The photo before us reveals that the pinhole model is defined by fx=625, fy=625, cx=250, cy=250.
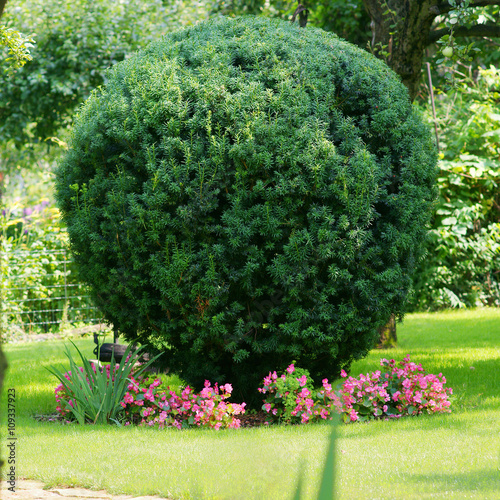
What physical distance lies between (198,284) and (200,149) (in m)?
0.94

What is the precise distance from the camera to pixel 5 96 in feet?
39.4

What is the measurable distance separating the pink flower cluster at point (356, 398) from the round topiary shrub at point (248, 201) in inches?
10.6

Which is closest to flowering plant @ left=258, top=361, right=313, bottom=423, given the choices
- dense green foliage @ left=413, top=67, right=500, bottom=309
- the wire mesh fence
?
the wire mesh fence

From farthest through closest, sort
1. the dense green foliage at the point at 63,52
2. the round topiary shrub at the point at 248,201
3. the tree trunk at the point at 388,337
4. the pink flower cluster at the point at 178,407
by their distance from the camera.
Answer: the dense green foliage at the point at 63,52, the tree trunk at the point at 388,337, the pink flower cluster at the point at 178,407, the round topiary shrub at the point at 248,201

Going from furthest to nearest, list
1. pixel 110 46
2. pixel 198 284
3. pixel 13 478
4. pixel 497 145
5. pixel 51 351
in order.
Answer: pixel 110 46
pixel 497 145
pixel 51 351
pixel 198 284
pixel 13 478

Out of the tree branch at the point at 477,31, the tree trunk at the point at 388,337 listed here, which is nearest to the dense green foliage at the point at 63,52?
the tree branch at the point at 477,31

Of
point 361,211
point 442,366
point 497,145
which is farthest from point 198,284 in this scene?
point 497,145

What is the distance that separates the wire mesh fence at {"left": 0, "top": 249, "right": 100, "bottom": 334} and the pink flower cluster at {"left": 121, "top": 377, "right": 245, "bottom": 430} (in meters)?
5.26

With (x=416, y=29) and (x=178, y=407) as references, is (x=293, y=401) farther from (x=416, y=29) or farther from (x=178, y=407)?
(x=416, y=29)

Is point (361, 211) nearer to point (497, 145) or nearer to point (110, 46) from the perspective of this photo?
point (497, 145)

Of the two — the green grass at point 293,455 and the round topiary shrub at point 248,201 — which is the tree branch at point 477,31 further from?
the green grass at point 293,455

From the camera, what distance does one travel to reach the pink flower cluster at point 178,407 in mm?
4457

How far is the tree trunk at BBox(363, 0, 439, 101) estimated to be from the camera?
6840mm

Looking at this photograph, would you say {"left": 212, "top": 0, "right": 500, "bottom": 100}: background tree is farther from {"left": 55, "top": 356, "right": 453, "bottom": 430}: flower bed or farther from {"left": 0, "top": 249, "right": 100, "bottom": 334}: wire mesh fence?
{"left": 0, "top": 249, "right": 100, "bottom": 334}: wire mesh fence
